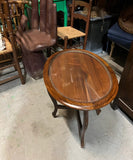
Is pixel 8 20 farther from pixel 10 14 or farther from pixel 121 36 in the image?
pixel 121 36

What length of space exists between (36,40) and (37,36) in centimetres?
12

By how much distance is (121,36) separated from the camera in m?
1.89

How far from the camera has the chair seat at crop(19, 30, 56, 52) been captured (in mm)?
1623

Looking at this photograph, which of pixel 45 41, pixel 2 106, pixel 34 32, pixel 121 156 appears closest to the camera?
pixel 121 156

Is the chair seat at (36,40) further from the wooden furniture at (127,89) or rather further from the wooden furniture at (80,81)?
the wooden furniture at (127,89)

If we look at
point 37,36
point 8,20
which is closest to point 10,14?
point 37,36

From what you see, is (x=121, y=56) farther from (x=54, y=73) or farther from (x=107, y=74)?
(x=54, y=73)

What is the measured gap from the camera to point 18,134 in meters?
1.28

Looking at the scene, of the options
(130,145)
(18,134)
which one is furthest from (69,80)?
(130,145)

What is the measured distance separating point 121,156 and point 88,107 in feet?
2.30

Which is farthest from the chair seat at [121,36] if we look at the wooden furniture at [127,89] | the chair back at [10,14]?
the chair back at [10,14]

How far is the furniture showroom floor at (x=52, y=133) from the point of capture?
3.77 feet

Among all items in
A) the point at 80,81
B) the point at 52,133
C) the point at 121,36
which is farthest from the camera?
the point at 121,36

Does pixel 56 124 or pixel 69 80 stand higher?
pixel 69 80
